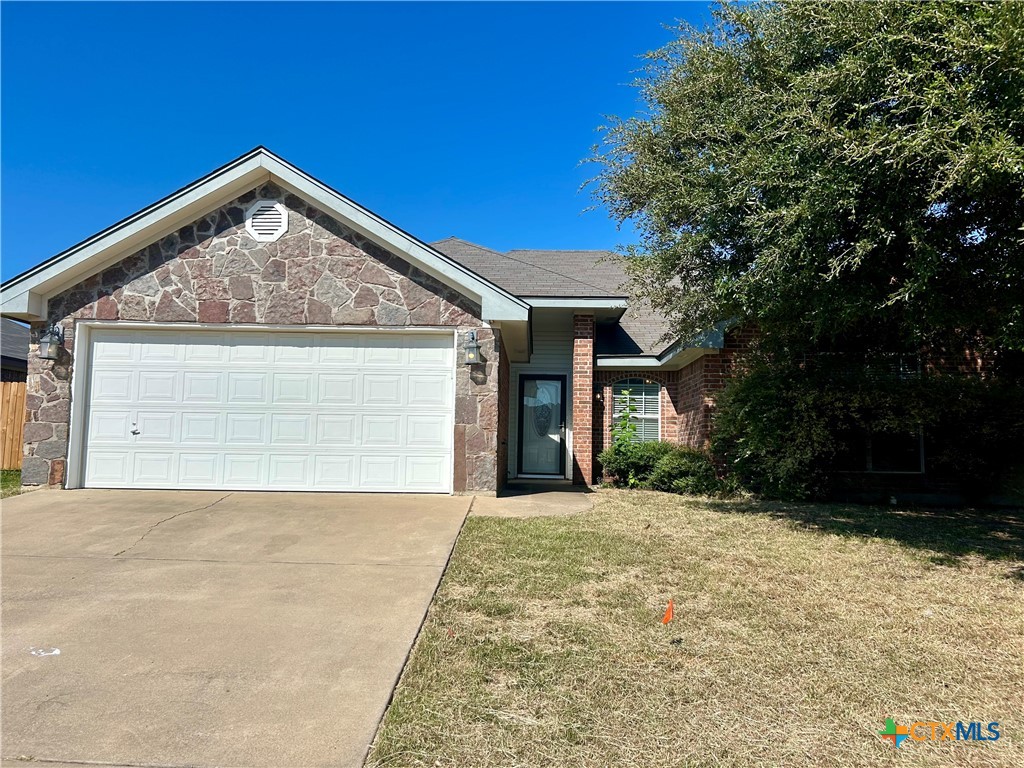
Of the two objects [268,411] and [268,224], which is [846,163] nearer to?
[268,224]

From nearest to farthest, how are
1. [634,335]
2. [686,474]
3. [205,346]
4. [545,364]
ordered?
[205,346], [686,474], [545,364], [634,335]

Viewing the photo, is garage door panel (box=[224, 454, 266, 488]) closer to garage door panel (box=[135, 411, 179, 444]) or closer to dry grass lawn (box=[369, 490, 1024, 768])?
garage door panel (box=[135, 411, 179, 444])

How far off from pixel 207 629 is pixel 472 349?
5.71m

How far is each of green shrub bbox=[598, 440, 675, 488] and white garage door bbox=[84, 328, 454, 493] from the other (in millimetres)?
4003

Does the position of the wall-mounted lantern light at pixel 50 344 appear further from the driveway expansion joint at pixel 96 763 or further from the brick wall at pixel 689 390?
the brick wall at pixel 689 390

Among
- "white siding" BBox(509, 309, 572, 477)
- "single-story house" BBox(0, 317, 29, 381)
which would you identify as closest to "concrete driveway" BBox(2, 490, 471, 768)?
"white siding" BBox(509, 309, 572, 477)

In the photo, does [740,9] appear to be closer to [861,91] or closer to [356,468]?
[861,91]

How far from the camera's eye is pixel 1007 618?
4.63 meters

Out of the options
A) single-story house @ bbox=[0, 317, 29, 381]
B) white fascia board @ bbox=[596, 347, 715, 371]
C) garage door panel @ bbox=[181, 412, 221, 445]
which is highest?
single-story house @ bbox=[0, 317, 29, 381]

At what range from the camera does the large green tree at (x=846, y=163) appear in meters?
5.36

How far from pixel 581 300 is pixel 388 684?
885cm

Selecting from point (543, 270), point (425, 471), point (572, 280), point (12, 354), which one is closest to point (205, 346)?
point (425, 471)

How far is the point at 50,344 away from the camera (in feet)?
30.1

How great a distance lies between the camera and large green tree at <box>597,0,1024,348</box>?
5.36 m
